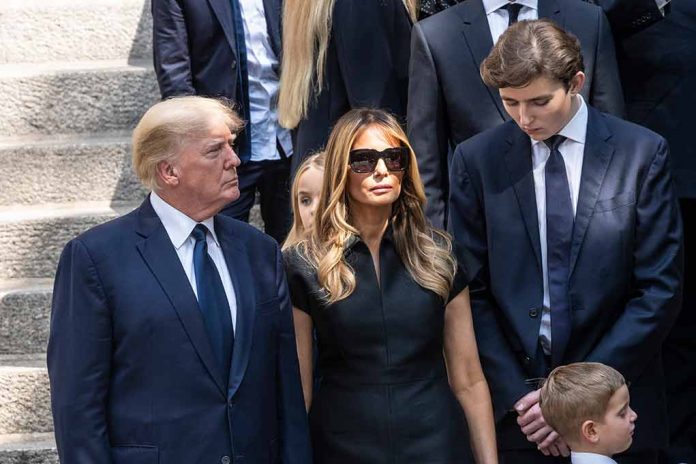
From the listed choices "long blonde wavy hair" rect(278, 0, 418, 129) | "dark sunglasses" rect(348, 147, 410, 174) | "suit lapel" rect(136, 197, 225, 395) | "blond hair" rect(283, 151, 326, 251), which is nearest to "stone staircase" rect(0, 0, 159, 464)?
"long blonde wavy hair" rect(278, 0, 418, 129)

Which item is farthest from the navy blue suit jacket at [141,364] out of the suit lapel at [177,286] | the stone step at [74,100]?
the stone step at [74,100]

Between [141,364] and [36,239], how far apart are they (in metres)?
2.39

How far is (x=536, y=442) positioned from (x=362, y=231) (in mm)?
777

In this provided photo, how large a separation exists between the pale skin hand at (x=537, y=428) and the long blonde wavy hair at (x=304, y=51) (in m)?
1.44

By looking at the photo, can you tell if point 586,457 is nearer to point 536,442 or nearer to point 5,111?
point 536,442

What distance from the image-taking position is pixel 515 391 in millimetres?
4008

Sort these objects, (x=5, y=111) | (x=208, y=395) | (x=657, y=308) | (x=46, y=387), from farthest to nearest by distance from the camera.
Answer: (x=5, y=111), (x=46, y=387), (x=657, y=308), (x=208, y=395)

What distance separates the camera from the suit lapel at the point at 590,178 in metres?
4.00

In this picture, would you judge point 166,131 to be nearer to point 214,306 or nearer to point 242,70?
point 214,306

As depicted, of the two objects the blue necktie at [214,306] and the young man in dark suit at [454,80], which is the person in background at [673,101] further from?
the blue necktie at [214,306]

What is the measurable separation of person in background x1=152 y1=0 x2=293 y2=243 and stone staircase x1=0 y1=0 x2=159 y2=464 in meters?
0.70

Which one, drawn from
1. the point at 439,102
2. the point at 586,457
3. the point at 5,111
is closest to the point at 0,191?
the point at 5,111

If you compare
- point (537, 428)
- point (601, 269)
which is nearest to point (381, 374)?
point (537, 428)

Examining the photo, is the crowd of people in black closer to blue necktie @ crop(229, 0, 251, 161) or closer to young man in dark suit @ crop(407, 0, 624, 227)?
young man in dark suit @ crop(407, 0, 624, 227)
